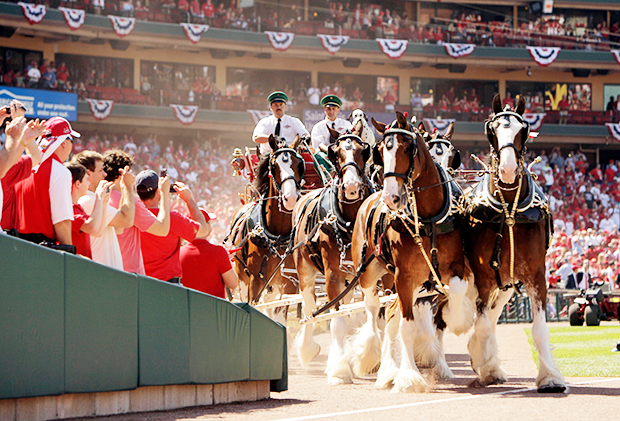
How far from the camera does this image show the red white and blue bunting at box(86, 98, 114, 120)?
34.9 m

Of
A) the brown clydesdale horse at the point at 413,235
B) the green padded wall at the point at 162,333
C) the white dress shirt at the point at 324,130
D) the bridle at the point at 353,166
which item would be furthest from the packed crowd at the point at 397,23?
the green padded wall at the point at 162,333

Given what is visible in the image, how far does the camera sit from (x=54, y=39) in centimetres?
3656

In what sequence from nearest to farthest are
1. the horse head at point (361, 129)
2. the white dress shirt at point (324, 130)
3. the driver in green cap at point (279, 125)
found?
the horse head at point (361, 129) → the white dress shirt at point (324, 130) → the driver in green cap at point (279, 125)

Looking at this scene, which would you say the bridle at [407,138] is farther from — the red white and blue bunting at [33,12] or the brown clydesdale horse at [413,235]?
the red white and blue bunting at [33,12]

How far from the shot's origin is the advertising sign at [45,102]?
32.2 meters

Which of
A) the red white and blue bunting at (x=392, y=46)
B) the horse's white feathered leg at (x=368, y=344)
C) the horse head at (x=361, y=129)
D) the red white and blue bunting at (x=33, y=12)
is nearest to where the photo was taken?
the horse's white feathered leg at (x=368, y=344)

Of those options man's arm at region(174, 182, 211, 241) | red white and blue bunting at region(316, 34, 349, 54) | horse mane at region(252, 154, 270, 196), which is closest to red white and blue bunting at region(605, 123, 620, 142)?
red white and blue bunting at region(316, 34, 349, 54)

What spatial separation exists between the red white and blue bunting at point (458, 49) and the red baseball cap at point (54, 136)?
120ft

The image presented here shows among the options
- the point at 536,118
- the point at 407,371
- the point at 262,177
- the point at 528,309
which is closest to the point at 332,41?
the point at 536,118

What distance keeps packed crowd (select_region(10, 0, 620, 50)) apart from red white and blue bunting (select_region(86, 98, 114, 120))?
205 inches

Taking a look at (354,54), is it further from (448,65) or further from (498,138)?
(498,138)

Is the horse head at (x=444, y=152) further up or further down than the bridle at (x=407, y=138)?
further up

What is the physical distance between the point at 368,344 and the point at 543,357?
2256 millimetres

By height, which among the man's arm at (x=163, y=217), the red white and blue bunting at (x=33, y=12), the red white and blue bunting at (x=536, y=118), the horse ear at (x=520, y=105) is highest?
the red white and blue bunting at (x=33, y=12)
